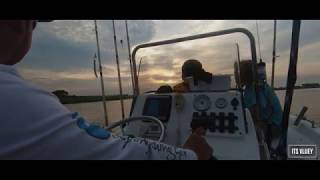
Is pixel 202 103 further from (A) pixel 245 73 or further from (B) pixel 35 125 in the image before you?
(B) pixel 35 125

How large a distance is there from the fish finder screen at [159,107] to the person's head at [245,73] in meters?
0.57

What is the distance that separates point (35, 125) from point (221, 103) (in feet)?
6.77

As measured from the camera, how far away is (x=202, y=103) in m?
2.62

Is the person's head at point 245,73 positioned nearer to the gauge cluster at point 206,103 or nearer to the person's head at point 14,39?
the gauge cluster at point 206,103

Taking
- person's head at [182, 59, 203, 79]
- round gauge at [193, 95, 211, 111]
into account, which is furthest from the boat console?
person's head at [182, 59, 203, 79]

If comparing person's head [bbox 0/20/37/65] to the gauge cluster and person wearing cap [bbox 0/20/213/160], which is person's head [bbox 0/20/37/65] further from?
the gauge cluster

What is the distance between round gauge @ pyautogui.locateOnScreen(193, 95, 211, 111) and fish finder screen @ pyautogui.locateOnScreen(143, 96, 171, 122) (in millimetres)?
213

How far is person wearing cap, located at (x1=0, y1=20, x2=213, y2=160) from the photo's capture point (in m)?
0.60

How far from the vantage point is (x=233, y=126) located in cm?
250

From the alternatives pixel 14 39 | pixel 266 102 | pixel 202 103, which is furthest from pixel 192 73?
pixel 14 39

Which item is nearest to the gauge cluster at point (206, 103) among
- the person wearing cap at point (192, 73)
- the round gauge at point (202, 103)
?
the round gauge at point (202, 103)
